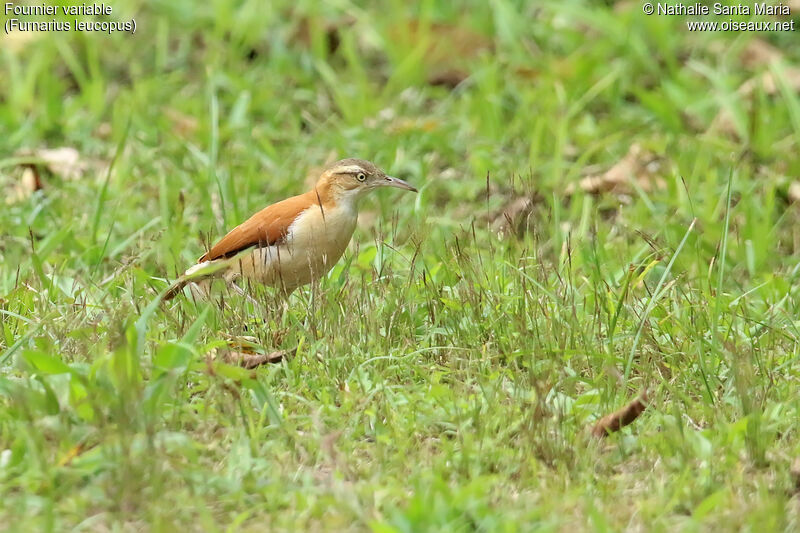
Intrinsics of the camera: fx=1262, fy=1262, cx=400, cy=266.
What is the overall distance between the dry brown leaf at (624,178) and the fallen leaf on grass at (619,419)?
3251 millimetres

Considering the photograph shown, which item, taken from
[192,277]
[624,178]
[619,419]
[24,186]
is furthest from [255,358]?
[624,178]

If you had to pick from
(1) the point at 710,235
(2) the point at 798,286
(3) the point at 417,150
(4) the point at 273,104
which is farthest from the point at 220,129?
(2) the point at 798,286

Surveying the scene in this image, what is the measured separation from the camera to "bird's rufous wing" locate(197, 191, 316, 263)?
20.3 ft

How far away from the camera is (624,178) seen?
7934 millimetres

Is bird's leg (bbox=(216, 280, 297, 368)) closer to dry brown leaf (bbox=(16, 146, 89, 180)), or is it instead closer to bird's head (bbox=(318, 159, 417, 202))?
bird's head (bbox=(318, 159, 417, 202))

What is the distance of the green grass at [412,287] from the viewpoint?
4.11 m

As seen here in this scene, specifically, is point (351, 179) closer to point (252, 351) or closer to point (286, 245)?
point (286, 245)

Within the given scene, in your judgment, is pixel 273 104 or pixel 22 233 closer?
pixel 22 233

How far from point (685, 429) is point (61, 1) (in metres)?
6.95

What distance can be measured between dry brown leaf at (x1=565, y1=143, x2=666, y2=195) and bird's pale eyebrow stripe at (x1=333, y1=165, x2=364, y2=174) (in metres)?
1.75

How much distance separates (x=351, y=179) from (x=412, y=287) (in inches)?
46.5

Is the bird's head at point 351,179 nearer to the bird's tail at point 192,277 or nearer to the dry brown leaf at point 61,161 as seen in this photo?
the bird's tail at point 192,277

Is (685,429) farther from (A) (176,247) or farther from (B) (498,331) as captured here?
(A) (176,247)

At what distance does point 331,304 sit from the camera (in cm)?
538
